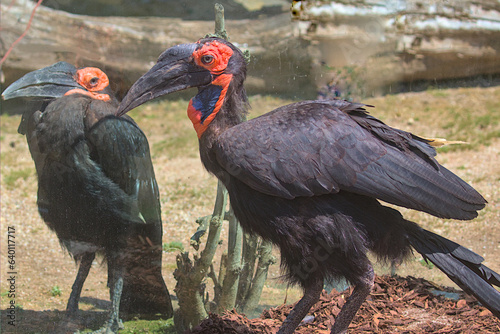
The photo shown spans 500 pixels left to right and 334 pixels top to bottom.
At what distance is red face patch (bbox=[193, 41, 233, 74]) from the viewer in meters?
2.99

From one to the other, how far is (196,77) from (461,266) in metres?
1.83

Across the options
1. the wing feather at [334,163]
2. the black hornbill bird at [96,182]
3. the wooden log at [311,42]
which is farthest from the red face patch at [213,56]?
the black hornbill bird at [96,182]

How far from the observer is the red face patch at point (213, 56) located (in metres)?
2.99

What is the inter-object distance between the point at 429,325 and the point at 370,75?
2.57m

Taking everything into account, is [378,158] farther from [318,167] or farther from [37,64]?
[37,64]

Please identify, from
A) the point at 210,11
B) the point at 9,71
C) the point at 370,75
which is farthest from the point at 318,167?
the point at 9,71

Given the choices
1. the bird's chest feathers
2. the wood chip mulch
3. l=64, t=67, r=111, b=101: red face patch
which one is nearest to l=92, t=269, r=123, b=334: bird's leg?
the wood chip mulch

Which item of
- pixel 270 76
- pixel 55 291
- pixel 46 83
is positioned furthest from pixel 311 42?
pixel 55 291

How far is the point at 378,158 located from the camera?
285cm

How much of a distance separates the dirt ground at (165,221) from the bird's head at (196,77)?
1.05 m

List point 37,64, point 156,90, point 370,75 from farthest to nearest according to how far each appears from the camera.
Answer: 1. point 370,75
2. point 37,64
3. point 156,90

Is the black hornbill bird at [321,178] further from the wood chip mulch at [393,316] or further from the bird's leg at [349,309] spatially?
the wood chip mulch at [393,316]

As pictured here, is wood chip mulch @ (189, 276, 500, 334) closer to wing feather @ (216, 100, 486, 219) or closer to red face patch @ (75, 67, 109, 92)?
wing feather @ (216, 100, 486, 219)

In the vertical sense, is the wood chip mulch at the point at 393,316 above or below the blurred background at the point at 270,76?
below
